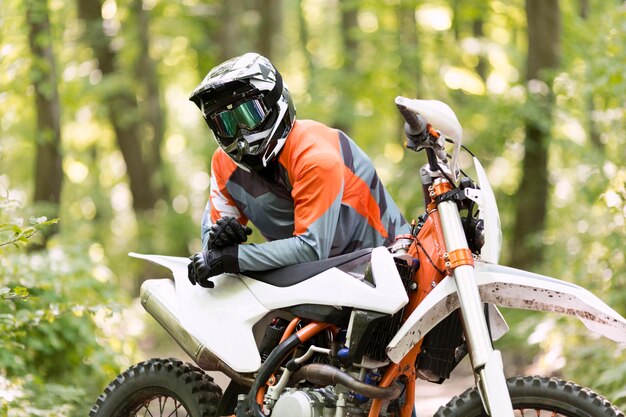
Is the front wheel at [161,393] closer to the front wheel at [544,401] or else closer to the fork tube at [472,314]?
the front wheel at [544,401]

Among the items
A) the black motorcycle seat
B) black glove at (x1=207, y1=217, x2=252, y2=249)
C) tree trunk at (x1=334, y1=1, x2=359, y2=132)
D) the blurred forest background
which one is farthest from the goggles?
tree trunk at (x1=334, y1=1, x2=359, y2=132)

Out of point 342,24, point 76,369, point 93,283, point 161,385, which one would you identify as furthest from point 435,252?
point 342,24

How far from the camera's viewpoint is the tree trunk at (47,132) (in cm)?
973

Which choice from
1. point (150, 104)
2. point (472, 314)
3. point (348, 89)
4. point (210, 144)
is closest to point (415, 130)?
point (472, 314)

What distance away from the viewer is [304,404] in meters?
3.73

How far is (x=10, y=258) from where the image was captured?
712 cm

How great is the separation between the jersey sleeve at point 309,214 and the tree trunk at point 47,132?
19.7 feet

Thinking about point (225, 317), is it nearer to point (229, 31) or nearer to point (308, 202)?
point (308, 202)

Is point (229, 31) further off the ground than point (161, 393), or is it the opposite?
point (229, 31)

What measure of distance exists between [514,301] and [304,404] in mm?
919

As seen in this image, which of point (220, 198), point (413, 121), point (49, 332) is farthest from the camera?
point (49, 332)

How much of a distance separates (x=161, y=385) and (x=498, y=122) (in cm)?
747

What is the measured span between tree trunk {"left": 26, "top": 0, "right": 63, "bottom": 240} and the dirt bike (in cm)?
602

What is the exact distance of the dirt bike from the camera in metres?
3.45
